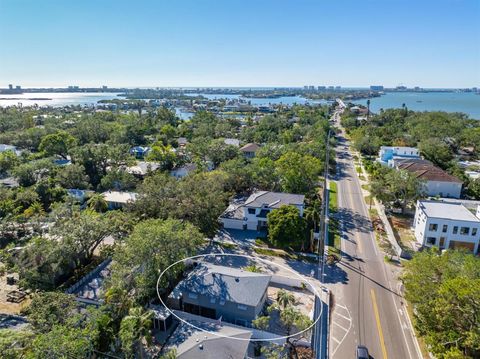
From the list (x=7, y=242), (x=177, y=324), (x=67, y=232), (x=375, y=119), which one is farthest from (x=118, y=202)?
(x=375, y=119)

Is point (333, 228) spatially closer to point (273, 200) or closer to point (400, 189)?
point (273, 200)

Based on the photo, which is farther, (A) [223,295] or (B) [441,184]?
(B) [441,184]

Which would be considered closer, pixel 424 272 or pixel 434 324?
pixel 434 324

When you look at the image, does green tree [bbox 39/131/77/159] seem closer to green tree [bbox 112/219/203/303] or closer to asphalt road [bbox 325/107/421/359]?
green tree [bbox 112/219/203/303]

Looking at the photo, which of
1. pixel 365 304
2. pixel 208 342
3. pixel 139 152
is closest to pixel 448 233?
pixel 365 304

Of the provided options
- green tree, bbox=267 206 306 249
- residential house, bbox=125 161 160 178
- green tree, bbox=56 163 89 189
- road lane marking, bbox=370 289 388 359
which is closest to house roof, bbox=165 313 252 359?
road lane marking, bbox=370 289 388 359

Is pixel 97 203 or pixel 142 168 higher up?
pixel 142 168

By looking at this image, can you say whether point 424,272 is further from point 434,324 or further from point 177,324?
point 177,324
